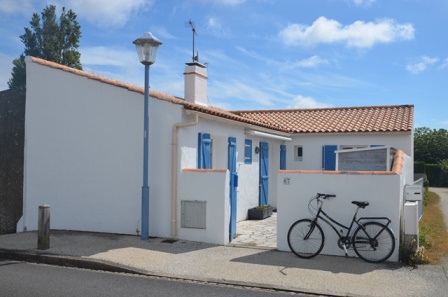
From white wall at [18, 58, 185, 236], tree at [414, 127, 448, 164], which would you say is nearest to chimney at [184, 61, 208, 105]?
white wall at [18, 58, 185, 236]

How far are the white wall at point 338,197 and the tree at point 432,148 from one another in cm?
3602

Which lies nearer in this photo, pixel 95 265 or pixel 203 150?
pixel 95 265

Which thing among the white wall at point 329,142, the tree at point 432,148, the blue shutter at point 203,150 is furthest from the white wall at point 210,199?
the tree at point 432,148

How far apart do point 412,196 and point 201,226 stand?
4.15 m

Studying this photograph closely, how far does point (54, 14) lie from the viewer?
124ft

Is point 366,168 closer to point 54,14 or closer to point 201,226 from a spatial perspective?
point 201,226

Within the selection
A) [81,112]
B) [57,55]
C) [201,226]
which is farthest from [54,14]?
[201,226]

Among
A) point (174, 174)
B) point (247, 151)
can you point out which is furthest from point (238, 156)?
point (174, 174)

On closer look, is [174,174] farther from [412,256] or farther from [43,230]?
[412,256]


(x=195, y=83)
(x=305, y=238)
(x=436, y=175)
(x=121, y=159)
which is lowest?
(x=305, y=238)

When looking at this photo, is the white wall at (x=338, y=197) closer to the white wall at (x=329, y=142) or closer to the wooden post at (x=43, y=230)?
the wooden post at (x=43, y=230)

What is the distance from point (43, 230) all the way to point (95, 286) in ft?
8.72

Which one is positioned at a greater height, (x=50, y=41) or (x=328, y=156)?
(x=50, y=41)

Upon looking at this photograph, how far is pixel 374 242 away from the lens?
7398 mm
